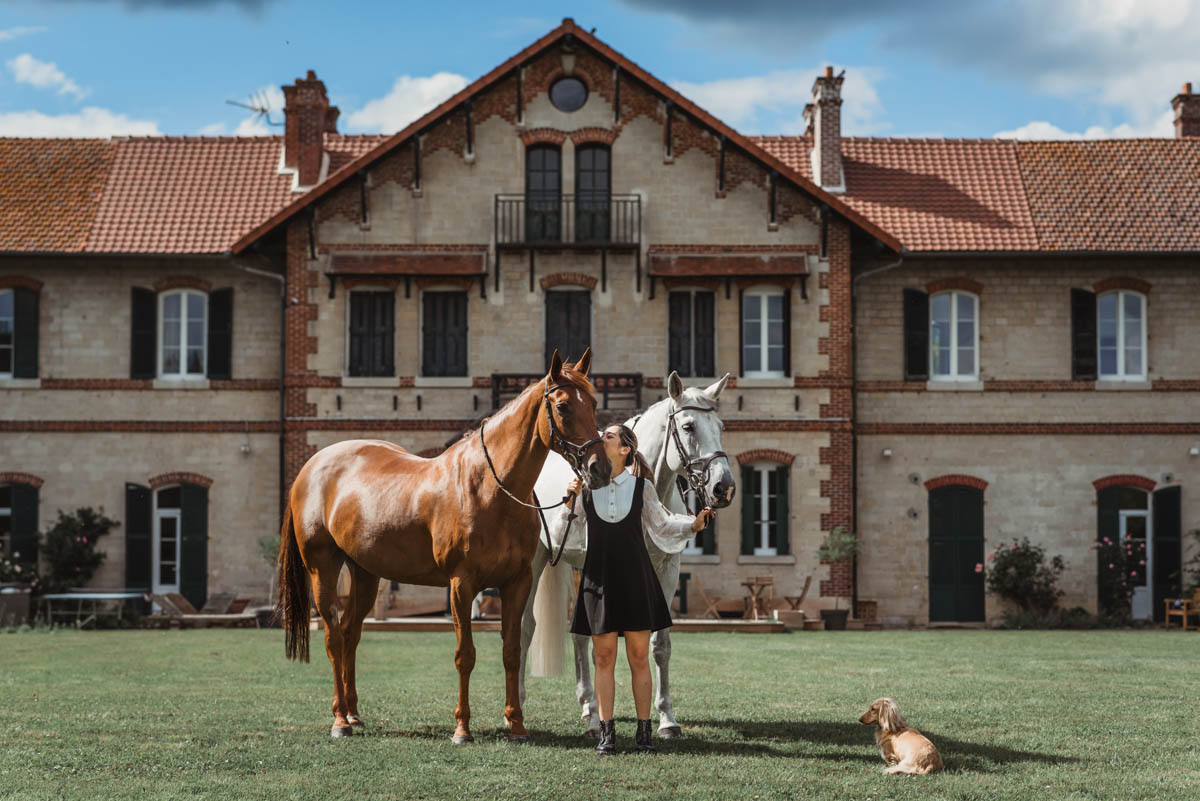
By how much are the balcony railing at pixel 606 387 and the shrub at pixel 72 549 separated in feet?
25.1

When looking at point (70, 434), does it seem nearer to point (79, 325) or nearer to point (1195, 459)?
point (79, 325)

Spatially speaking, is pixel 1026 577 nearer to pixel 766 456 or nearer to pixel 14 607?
pixel 766 456

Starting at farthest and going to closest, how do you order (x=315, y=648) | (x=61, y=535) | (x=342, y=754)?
1. (x=61, y=535)
2. (x=315, y=648)
3. (x=342, y=754)

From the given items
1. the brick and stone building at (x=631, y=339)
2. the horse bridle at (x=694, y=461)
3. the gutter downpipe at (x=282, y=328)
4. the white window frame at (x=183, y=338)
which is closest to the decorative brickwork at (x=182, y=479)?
the brick and stone building at (x=631, y=339)

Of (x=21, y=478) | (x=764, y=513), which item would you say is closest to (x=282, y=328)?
(x=21, y=478)

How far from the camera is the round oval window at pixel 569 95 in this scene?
25.0 meters

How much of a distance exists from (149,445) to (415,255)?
242 inches

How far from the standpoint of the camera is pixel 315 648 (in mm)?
19156

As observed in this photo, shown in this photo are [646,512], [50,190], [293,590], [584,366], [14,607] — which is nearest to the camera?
[584,366]

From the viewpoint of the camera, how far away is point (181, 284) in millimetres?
25328

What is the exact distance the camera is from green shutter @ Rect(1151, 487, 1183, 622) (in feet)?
81.7

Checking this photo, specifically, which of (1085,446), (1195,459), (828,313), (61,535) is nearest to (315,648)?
(61,535)

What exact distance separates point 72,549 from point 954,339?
16695mm

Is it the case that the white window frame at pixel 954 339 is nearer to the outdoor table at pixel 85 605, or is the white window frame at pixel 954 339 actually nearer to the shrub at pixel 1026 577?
the shrub at pixel 1026 577
